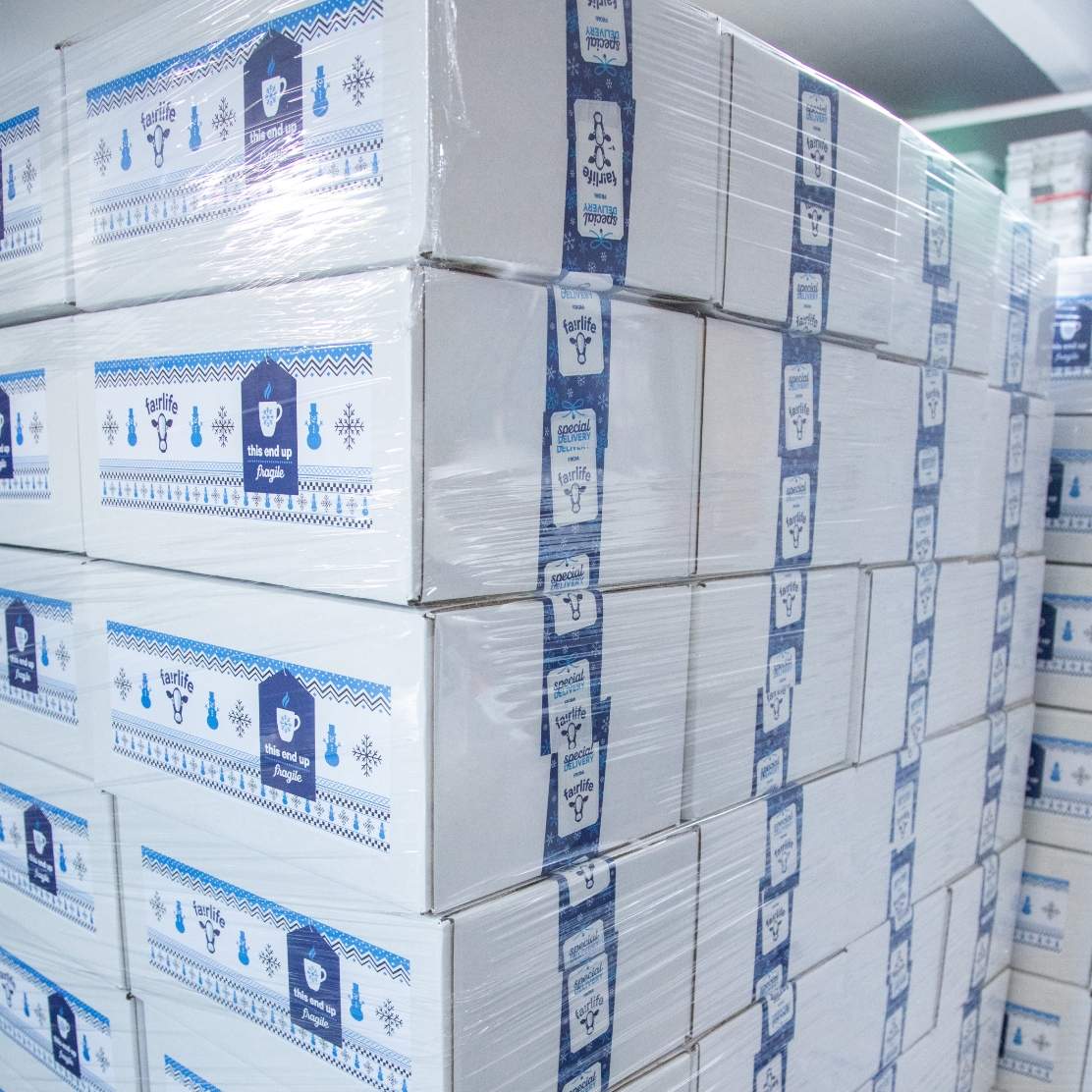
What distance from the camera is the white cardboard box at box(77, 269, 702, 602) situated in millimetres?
854

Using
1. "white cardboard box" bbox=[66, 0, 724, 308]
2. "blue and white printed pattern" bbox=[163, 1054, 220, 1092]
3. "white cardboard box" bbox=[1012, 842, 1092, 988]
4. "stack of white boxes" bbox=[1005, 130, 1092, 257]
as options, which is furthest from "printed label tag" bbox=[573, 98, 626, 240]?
"stack of white boxes" bbox=[1005, 130, 1092, 257]

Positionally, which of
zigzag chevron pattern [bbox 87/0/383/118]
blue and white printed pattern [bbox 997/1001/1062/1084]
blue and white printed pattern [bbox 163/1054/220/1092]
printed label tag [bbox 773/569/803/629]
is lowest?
blue and white printed pattern [bbox 997/1001/1062/1084]

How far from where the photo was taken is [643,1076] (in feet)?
3.84

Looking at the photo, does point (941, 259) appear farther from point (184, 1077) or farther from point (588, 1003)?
point (184, 1077)

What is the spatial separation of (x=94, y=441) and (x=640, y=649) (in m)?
0.72

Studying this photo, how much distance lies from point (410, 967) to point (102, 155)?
98 centimetres

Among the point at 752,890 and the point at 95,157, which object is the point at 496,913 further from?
the point at 95,157

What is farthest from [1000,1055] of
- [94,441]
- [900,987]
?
[94,441]

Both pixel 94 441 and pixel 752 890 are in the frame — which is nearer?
pixel 94 441

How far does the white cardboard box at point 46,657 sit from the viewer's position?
1.27 m

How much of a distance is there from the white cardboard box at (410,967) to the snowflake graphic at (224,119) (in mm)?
767

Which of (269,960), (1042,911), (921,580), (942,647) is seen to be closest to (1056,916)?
(1042,911)

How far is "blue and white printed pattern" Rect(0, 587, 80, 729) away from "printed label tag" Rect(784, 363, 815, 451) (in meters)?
0.97

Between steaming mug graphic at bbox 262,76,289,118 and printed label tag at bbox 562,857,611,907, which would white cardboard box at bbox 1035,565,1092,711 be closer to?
printed label tag at bbox 562,857,611,907
